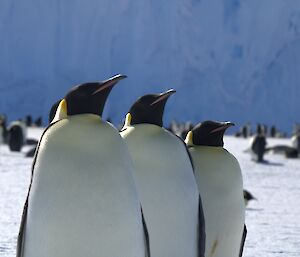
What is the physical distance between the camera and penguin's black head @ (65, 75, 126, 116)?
7.08 ft

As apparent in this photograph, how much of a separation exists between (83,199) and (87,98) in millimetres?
302

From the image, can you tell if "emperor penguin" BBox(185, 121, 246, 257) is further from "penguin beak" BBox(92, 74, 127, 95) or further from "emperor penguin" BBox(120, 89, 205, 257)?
"penguin beak" BBox(92, 74, 127, 95)

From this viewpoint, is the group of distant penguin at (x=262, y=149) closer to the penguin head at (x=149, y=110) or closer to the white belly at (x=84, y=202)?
the penguin head at (x=149, y=110)

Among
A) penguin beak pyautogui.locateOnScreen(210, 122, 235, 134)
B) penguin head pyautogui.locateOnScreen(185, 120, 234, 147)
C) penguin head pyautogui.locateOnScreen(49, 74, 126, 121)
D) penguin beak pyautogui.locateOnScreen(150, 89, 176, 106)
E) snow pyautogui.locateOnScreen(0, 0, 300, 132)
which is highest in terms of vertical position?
penguin head pyautogui.locateOnScreen(49, 74, 126, 121)

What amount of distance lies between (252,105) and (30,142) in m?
12.1

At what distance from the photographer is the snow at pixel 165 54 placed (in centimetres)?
2444

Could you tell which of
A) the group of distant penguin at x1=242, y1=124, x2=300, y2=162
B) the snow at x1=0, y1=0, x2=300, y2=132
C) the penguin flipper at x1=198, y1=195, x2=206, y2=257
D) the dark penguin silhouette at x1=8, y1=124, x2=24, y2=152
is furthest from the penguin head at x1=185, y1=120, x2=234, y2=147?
the snow at x1=0, y1=0, x2=300, y2=132

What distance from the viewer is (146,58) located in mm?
24844

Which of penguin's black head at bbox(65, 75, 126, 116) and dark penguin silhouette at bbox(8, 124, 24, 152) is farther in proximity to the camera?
dark penguin silhouette at bbox(8, 124, 24, 152)

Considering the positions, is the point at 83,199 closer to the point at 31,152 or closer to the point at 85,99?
the point at 85,99

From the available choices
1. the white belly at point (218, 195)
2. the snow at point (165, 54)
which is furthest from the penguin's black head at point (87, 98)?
the snow at point (165, 54)

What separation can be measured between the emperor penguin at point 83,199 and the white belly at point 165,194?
0.39 m

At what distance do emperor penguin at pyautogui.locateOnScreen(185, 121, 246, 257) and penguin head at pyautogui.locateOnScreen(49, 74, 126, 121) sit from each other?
80 cm

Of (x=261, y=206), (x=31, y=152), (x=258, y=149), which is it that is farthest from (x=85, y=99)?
(x=258, y=149)
